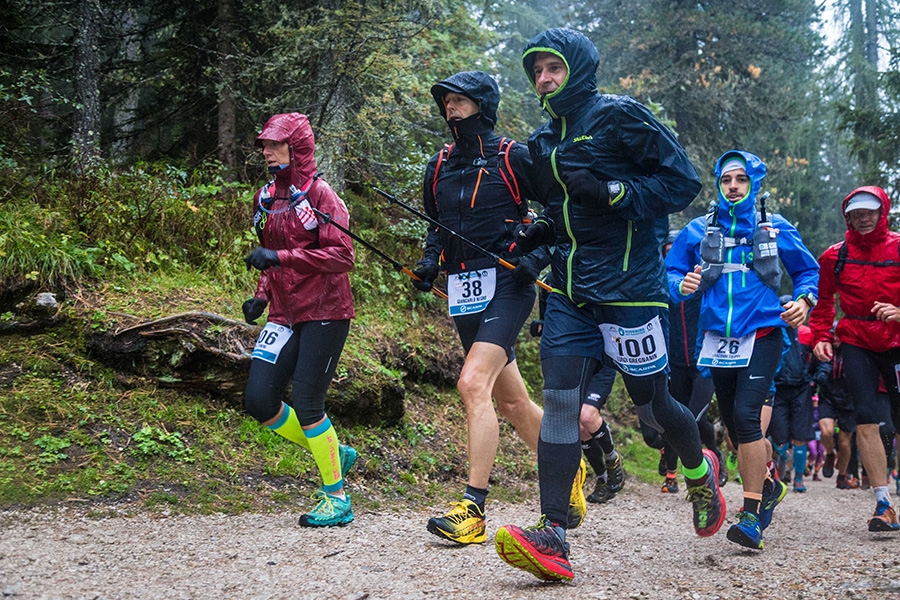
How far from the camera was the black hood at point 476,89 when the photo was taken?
5.31 meters

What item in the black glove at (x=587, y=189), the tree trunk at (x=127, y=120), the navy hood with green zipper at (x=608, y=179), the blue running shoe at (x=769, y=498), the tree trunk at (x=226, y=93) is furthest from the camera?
the tree trunk at (x=127, y=120)

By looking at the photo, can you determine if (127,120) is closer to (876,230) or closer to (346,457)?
(346,457)

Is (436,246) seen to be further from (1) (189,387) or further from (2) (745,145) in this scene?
(2) (745,145)

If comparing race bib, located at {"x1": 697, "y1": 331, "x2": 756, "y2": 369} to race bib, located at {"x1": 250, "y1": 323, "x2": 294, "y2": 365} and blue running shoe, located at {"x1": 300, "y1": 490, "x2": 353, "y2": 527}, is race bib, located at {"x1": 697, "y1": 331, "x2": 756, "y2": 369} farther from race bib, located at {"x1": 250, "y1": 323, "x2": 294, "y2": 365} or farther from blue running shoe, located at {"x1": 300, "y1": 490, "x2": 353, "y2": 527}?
race bib, located at {"x1": 250, "y1": 323, "x2": 294, "y2": 365}

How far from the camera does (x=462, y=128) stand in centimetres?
532

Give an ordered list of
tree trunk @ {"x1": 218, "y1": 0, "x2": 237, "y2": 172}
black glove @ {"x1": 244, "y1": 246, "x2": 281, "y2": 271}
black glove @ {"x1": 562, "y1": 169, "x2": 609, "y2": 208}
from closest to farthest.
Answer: black glove @ {"x1": 562, "y1": 169, "x2": 609, "y2": 208}, black glove @ {"x1": 244, "y1": 246, "x2": 281, "y2": 271}, tree trunk @ {"x1": 218, "y1": 0, "x2": 237, "y2": 172}

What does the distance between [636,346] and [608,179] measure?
33.9 inches

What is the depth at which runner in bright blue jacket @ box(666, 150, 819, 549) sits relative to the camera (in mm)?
5293

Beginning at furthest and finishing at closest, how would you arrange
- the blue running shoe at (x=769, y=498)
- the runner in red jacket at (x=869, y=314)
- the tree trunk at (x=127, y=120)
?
the tree trunk at (x=127, y=120) < the runner in red jacket at (x=869, y=314) < the blue running shoe at (x=769, y=498)

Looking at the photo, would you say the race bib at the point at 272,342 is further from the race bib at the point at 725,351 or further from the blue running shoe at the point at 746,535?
the blue running shoe at the point at 746,535

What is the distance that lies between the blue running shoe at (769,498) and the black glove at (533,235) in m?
2.60

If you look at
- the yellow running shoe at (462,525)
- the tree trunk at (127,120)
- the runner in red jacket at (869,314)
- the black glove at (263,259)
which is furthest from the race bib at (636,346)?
the tree trunk at (127,120)

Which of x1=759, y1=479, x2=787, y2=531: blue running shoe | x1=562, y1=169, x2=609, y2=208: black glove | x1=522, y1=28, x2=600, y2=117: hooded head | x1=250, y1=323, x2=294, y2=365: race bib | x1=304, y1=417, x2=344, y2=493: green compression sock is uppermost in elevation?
x1=522, y1=28, x2=600, y2=117: hooded head

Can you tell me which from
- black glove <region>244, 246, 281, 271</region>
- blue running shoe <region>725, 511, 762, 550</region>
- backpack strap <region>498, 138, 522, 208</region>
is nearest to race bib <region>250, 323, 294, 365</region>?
black glove <region>244, 246, 281, 271</region>
